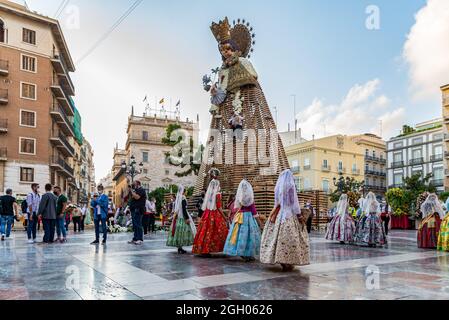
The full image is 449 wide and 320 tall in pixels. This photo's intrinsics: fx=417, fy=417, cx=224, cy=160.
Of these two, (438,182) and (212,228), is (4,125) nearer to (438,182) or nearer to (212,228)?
(212,228)

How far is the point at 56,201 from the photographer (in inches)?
497

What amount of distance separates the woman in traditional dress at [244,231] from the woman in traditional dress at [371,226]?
5106 mm

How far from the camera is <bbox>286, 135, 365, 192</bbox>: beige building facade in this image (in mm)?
55281

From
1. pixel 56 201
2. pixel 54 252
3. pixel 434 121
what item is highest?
pixel 434 121

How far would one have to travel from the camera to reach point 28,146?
113 feet

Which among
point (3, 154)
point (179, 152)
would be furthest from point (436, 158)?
point (3, 154)

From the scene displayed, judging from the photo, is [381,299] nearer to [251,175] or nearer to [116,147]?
[251,175]

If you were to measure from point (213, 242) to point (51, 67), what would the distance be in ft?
110

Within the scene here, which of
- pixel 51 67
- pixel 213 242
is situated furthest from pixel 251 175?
pixel 51 67

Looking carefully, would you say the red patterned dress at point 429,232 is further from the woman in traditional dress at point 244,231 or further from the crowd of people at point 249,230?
the woman in traditional dress at point 244,231

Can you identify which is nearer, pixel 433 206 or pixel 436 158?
pixel 433 206

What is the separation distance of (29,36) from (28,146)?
374 inches

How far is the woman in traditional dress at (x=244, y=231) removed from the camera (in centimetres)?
811
